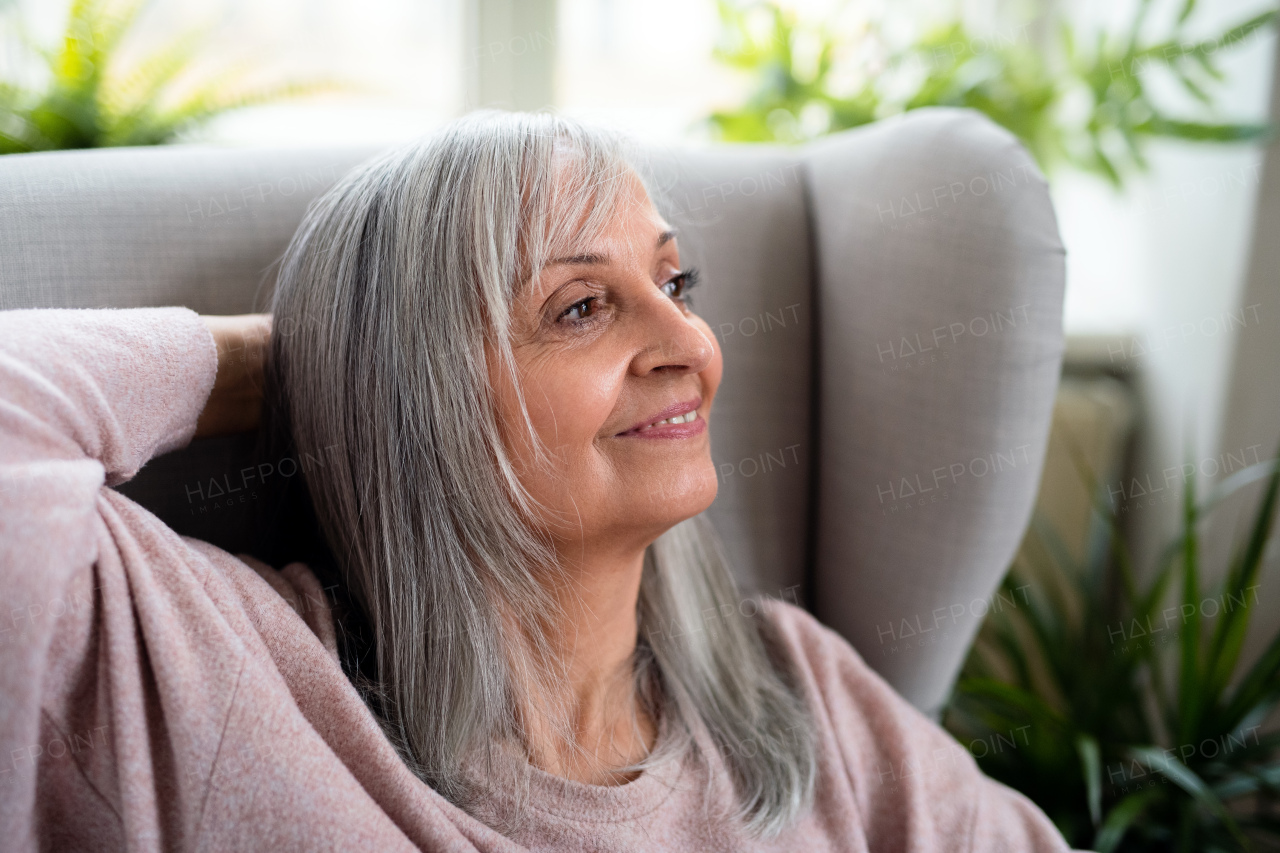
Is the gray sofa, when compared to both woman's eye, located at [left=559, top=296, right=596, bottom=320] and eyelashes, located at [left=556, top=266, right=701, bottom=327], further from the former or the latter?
woman's eye, located at [left=559, top=296, right=596, bottom=320]

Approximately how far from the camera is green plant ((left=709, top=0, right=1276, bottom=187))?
1.62 m

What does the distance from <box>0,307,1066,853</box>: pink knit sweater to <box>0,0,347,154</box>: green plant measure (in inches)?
29.7

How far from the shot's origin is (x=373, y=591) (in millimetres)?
797

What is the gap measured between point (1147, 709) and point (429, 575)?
1448mm

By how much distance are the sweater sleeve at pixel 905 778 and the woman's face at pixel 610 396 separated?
33 cm

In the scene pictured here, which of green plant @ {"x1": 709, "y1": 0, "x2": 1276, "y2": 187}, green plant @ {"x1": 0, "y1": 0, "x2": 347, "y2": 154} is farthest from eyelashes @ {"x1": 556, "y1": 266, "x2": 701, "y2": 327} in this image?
green plant @ {"x1": 0, "y1": 0, "x2": 347, "y2": 154}

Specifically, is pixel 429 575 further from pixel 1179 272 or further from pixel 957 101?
pixel 1179 272

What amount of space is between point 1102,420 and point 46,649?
5.60 feet

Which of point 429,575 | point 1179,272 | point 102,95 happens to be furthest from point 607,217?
point 1179,272

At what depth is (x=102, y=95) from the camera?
134 centimetres

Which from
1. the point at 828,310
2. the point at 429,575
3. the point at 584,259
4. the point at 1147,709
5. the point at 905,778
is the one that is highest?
the point at 584,259

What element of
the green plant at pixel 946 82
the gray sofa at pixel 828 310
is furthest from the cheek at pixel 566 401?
the green plant at pixel 946 82

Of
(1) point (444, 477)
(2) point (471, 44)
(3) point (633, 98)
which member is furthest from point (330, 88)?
(1) point (444, 477)

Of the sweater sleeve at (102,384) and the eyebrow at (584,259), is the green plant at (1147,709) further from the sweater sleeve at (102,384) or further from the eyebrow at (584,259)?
the sweater sleeve at (102,384)
